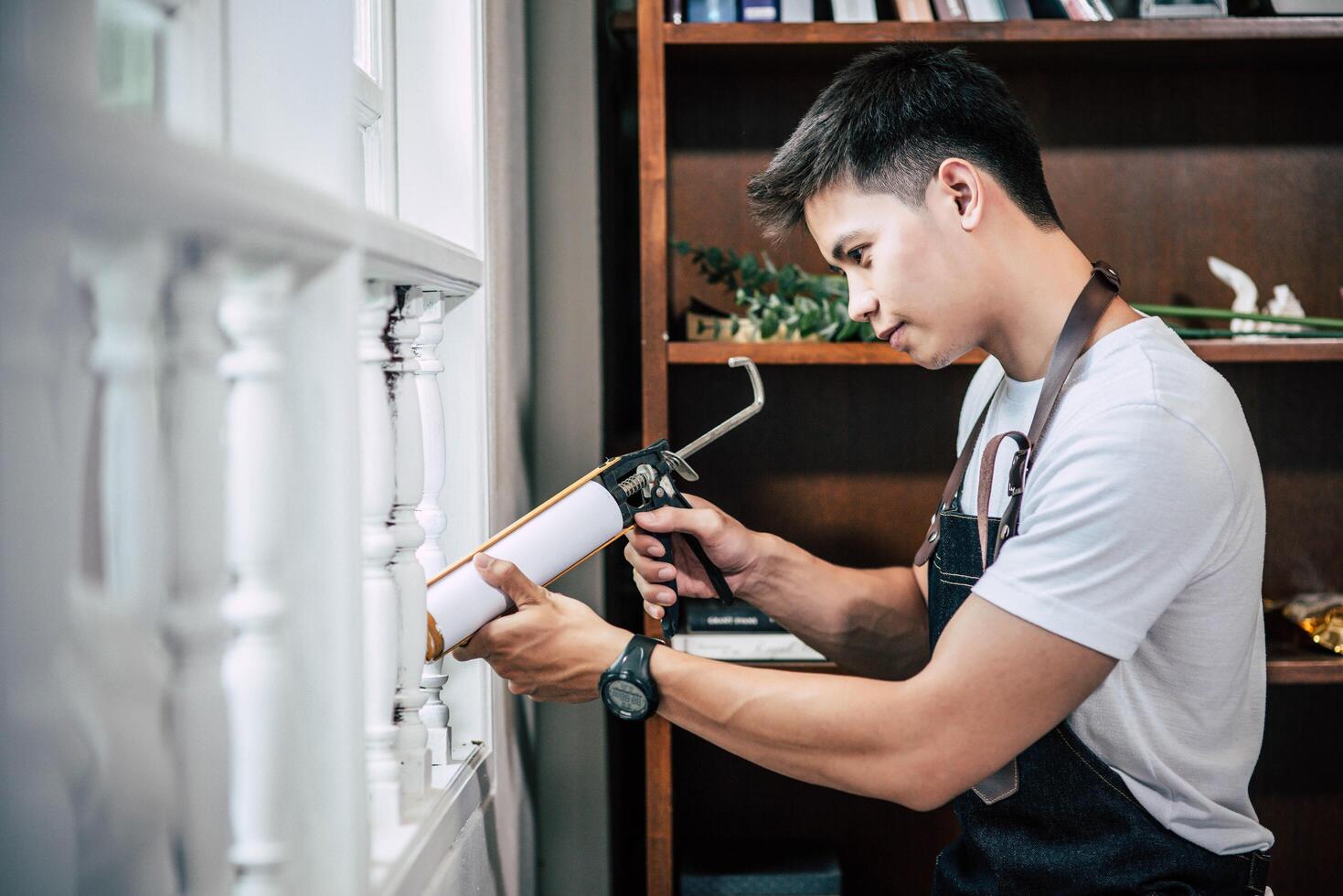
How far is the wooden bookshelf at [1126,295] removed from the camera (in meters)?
1.92

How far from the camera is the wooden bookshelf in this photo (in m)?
1.92

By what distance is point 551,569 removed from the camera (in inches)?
45.3

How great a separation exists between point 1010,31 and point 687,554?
3.12ft

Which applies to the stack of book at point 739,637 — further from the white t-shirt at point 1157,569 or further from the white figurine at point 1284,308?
the white figurine at point 1284,308

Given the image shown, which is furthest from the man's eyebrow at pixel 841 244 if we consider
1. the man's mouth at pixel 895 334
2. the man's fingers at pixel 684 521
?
the man's fingers at pixel 684 521

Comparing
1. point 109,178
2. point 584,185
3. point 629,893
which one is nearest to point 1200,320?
point 584,185

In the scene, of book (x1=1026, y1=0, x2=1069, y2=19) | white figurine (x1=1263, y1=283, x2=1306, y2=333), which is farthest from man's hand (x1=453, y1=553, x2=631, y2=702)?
white figurine (x1=1263, y1=283, x2=1306, y2=333)

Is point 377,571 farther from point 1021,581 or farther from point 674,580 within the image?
point 1021,581

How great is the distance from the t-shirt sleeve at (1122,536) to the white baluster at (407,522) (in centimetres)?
55

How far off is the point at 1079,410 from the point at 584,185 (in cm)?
97

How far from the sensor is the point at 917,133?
1.17 m

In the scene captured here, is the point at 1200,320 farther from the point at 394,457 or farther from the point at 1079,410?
the point at 394,457

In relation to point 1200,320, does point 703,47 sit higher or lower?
higher

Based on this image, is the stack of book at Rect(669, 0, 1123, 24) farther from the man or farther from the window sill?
the window sill
